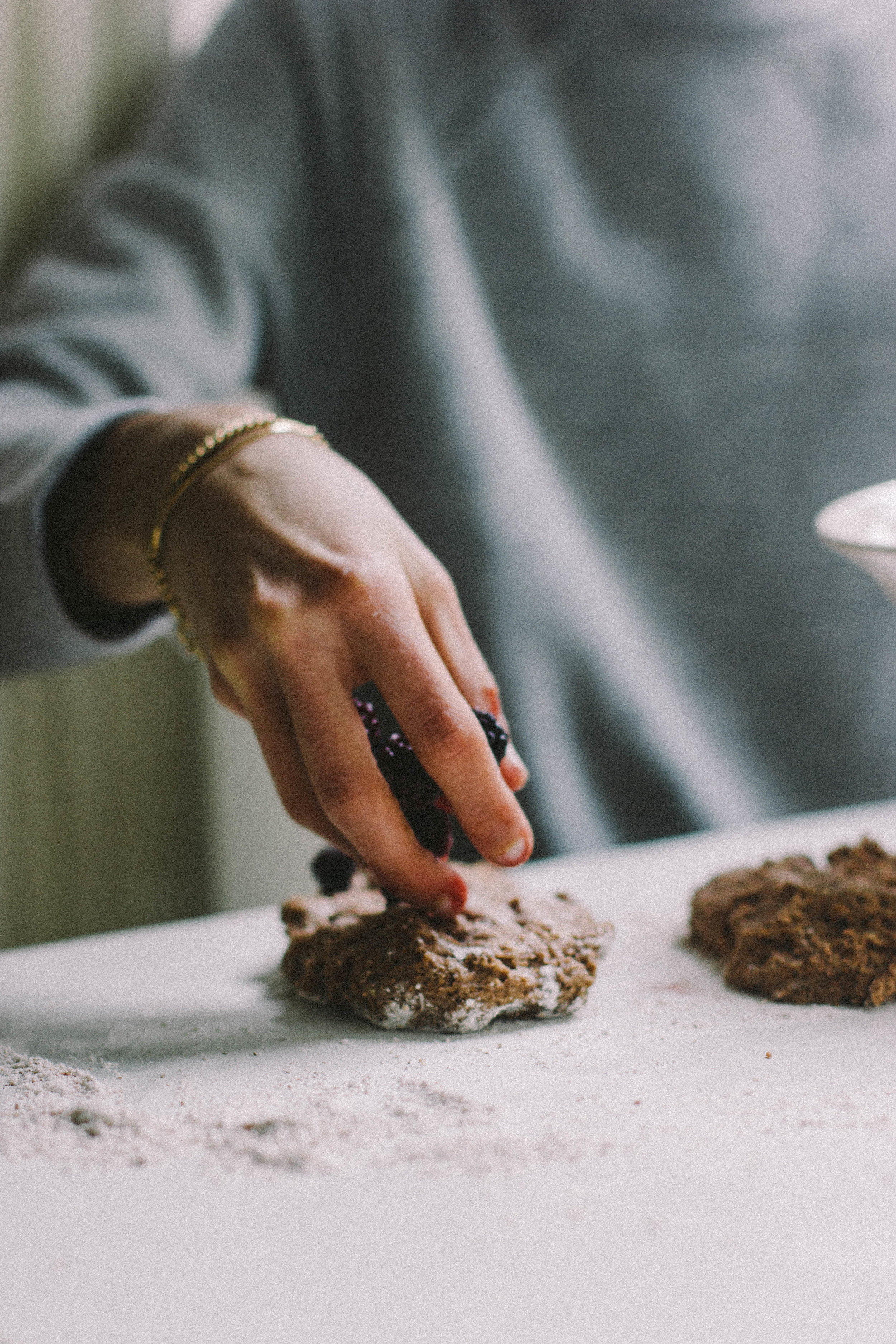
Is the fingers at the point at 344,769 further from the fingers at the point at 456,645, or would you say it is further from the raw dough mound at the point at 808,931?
the raw dough mound at the point at 808,931

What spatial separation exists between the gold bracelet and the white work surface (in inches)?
10.8

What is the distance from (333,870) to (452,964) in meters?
0.16

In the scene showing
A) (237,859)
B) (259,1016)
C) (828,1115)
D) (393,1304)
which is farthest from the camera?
(237,859)

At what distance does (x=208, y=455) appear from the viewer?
713mm

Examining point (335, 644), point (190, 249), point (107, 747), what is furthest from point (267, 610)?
point (107, 747)

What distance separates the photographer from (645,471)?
122 centimetres

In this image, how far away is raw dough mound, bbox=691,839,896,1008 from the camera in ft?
1.97

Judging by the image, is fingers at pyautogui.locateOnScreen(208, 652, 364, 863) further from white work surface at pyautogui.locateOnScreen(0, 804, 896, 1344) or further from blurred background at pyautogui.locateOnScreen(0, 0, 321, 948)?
blurred background at pyautogui.locateOnScreen(0, 0, 321, 948)

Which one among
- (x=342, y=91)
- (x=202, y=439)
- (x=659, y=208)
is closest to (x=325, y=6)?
(x=342, y=91)

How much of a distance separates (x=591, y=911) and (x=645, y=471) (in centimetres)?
60

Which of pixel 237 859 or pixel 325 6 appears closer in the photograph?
pixel 325 6

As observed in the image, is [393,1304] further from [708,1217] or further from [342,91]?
[342,91]

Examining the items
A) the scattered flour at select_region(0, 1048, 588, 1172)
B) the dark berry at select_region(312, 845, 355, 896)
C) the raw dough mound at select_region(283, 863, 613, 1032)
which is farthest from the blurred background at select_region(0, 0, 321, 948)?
the scattered flour at select_region(0, 1048, 588, 1172)

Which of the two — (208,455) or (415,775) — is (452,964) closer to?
(415,775)
